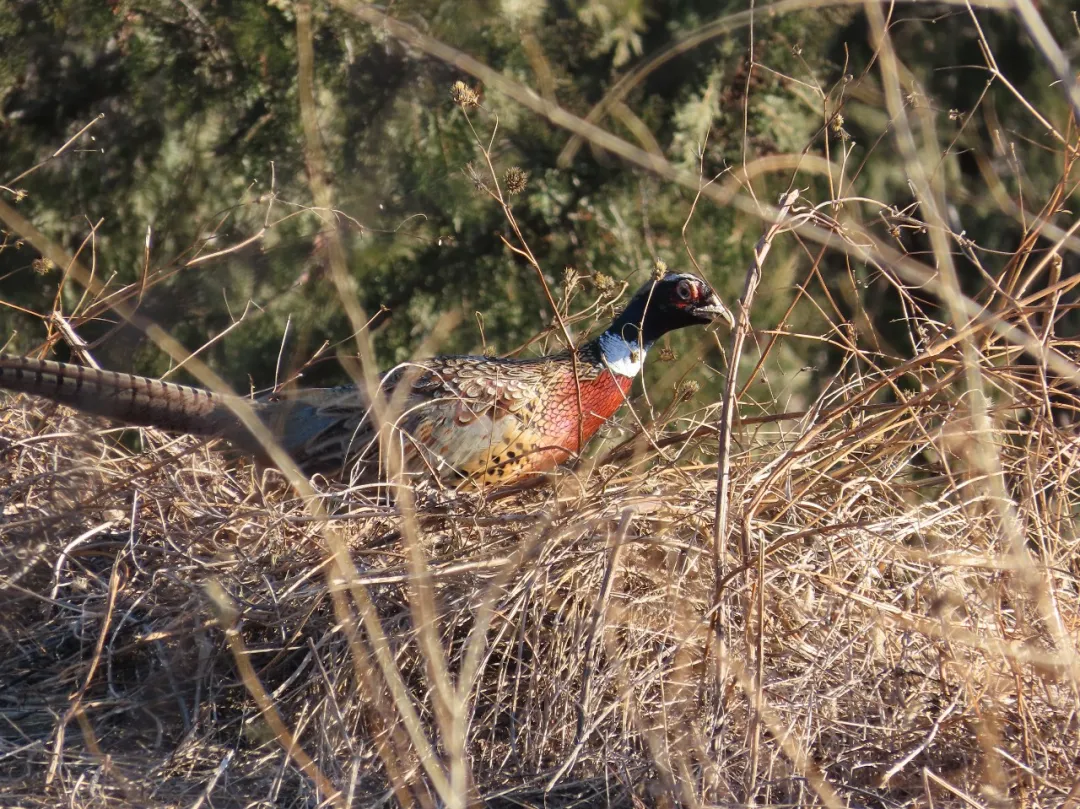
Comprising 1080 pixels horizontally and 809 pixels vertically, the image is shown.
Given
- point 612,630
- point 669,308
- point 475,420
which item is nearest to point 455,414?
point 475,420

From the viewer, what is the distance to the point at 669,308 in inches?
201

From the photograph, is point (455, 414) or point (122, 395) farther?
point (455, 414)

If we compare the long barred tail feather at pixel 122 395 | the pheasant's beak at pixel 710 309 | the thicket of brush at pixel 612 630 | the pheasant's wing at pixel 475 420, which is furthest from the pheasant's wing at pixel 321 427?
the pheasant's beak at pixel 710 309

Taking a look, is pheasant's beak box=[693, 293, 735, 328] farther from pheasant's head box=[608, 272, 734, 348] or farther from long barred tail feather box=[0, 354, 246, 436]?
long barred tail feather box=[0, 354, 246, 436]

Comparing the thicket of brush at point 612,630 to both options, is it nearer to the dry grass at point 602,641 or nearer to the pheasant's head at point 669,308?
the dry grass at point 602,641

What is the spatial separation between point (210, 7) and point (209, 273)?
4.30 ft

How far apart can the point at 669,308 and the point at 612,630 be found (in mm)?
2256

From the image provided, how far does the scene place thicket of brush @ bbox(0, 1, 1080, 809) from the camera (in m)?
2.70

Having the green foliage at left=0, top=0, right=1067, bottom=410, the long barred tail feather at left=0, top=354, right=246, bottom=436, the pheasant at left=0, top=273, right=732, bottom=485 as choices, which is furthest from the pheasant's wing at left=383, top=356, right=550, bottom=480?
the green foliage at left=0, top=0, right=1067, bottom=410

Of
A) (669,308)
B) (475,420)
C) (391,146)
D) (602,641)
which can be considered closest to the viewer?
(602,641)

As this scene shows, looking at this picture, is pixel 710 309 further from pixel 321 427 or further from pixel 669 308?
pixel 321 427

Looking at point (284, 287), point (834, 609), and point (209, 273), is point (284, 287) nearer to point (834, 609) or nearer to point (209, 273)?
point (209, 273)

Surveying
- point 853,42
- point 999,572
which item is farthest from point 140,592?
point 853,42

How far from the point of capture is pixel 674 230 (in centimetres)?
595
